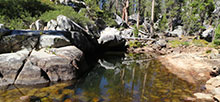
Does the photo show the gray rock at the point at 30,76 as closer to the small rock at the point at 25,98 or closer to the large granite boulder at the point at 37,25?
the small rock at the point at 25,98

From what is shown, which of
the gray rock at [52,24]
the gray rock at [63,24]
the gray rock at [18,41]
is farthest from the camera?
the gray rock at [52,24]

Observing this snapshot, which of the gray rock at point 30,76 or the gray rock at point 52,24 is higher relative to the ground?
the gray rock at point 52,24

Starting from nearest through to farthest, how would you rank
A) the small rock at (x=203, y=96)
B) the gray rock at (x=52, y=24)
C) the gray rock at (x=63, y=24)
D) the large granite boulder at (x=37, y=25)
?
the small rock at (x=203, y=96), the gray rock at (x=63, y=24), the gray rock at (x=52, y=24), the large granite boulder at (x=37, y=25)

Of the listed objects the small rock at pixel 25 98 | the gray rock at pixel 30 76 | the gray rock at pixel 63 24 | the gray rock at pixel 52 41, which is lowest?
the small rock at pixel 25 98

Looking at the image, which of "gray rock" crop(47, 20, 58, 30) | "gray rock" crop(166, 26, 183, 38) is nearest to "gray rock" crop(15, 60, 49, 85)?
"gray rock" crop(47, 20, 58, 30)

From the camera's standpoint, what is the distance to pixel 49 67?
571 cm

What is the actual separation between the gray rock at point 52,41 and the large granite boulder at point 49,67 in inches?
17.4

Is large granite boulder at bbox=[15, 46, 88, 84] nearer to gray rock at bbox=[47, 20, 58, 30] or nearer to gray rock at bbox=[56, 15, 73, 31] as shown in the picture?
gray rock at bbox=[56, 15, 73, 31]

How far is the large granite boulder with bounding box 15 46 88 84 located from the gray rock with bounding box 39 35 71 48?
0.44m

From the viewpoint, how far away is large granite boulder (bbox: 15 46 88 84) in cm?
541

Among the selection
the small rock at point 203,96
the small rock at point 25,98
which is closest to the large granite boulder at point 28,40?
the small rock at point 25,98

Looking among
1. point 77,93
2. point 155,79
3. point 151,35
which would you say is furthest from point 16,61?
point 151,35

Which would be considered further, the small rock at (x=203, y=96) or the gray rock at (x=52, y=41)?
the gray rock at (x=52, y=41)

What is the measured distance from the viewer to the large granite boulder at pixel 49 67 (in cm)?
541
